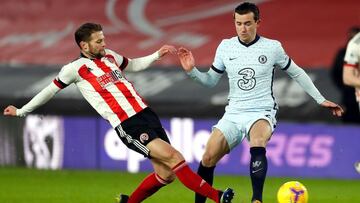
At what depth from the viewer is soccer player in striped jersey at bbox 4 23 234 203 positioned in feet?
33.6

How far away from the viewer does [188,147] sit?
653 inches

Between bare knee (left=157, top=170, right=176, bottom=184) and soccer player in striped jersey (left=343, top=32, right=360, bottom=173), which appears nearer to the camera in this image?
bare knee (left=157, top=170, right=176, bottom=184)

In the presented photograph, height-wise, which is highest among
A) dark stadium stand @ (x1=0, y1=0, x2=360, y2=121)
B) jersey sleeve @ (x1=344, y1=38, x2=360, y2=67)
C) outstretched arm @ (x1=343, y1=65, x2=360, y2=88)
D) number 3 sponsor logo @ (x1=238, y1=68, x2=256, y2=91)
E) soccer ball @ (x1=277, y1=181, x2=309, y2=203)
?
dark stadium stand @ (x1=0, y1=0, x2=360, y2=121)

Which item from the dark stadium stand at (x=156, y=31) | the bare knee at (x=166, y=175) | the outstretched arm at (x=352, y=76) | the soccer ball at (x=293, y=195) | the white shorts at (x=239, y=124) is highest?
the dark stadium stand at (x=156, y=31)

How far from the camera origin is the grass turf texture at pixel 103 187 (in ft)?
41.6

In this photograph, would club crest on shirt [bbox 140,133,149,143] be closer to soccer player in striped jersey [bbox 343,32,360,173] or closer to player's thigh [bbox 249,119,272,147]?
player's thigh [bbox 249,119,272,147]

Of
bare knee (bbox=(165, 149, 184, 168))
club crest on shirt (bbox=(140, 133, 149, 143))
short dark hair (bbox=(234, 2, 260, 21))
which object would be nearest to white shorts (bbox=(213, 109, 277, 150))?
bare knee (bbox=(165, 149, 184, 168))

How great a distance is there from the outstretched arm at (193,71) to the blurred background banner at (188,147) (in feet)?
18.1

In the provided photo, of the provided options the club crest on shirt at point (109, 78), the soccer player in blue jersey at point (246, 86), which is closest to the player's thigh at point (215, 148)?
the soccer player in blue jersey at point (246, 86)

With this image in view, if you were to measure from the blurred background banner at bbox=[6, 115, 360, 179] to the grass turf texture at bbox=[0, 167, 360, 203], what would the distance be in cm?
35

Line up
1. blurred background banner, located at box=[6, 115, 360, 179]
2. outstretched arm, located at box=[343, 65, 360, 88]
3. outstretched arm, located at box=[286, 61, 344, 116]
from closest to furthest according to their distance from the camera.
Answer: outstretched arm, located at box=[286, 61, 344, 116], outstretched arm, located at box=[343, 65, 360, 88], blurred background banner, located at box=[6, 115, 360, 179]

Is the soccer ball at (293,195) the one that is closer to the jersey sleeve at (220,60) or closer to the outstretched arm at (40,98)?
the jersey sleeve at (220,60)

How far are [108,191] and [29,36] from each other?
5.48 metres

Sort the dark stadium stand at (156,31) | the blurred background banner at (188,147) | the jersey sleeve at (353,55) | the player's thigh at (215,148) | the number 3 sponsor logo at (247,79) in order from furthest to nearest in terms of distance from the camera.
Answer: the dark stadium stand at (156,31)
the blurred background banner at (188,147)
the jersey sleeve at (353,55)
the number 3 sponsor logo at (247,79)
the player's thigh at (215,148)
